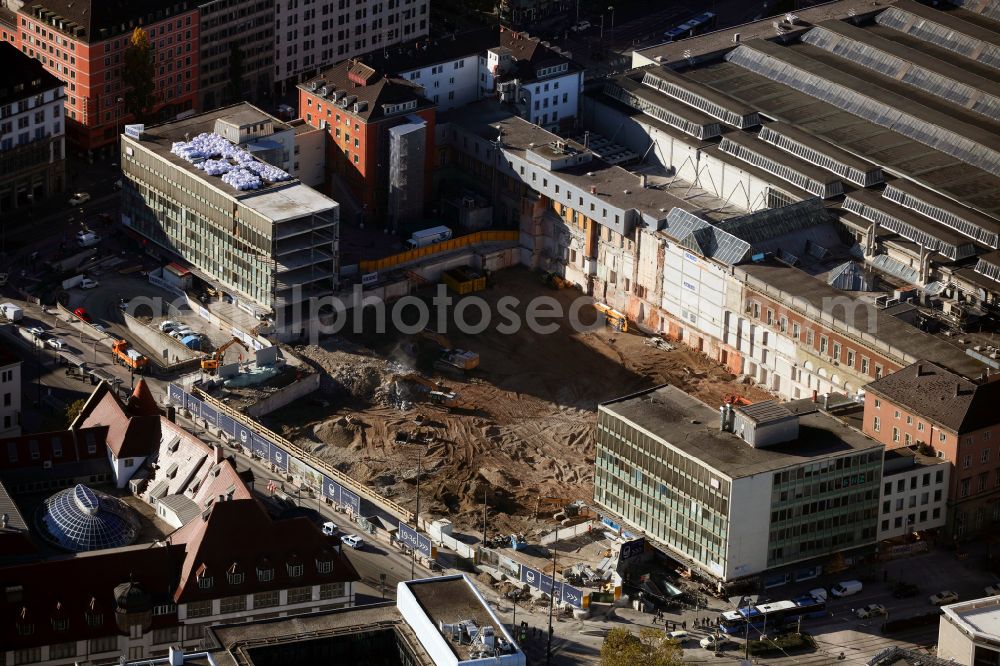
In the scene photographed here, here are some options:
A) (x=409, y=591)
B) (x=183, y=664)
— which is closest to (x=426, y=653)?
(x=409, y=591)

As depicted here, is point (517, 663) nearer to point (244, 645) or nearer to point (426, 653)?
point (426, 653)

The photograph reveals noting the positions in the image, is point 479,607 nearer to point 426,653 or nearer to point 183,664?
point 426,653

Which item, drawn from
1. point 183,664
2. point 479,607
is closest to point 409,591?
point 479,607

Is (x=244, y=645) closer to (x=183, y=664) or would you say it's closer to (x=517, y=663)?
(x=183, y=664)

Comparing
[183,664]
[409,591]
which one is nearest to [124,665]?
[183,664]

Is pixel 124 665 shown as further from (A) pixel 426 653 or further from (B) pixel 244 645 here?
(A) pixel 426 653
